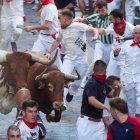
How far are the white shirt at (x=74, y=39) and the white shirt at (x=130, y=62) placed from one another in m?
1.33

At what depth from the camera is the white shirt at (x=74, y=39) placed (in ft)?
51.6

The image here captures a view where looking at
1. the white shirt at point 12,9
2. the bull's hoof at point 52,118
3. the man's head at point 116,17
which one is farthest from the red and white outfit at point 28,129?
the white shirt at point 12,9

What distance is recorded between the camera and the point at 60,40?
51.4 ft

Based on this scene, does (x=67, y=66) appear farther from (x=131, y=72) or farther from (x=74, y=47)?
(x=131, y=72)

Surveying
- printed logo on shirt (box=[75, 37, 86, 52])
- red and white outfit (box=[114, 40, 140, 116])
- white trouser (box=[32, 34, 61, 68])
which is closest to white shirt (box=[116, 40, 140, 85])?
red and white outfit (box=[114, 40, 140, 116])

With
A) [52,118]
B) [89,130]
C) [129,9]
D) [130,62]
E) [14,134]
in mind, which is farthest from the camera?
[129,9]

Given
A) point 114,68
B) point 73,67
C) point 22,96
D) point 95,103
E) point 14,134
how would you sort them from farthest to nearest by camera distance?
point 114,68, point 73,67, point 95,103, point 22,96, point 14,134

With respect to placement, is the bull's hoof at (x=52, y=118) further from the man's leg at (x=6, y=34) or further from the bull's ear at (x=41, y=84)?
the man's leg at (x=6, y=34)

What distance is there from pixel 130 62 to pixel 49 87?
184cm

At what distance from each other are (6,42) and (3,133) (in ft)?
13.9

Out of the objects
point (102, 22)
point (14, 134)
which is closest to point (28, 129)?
point (14, 134)

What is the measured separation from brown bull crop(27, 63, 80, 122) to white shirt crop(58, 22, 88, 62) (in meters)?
1.88

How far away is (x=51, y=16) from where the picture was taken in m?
16.3

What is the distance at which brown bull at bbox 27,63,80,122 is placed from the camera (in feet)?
43.7
